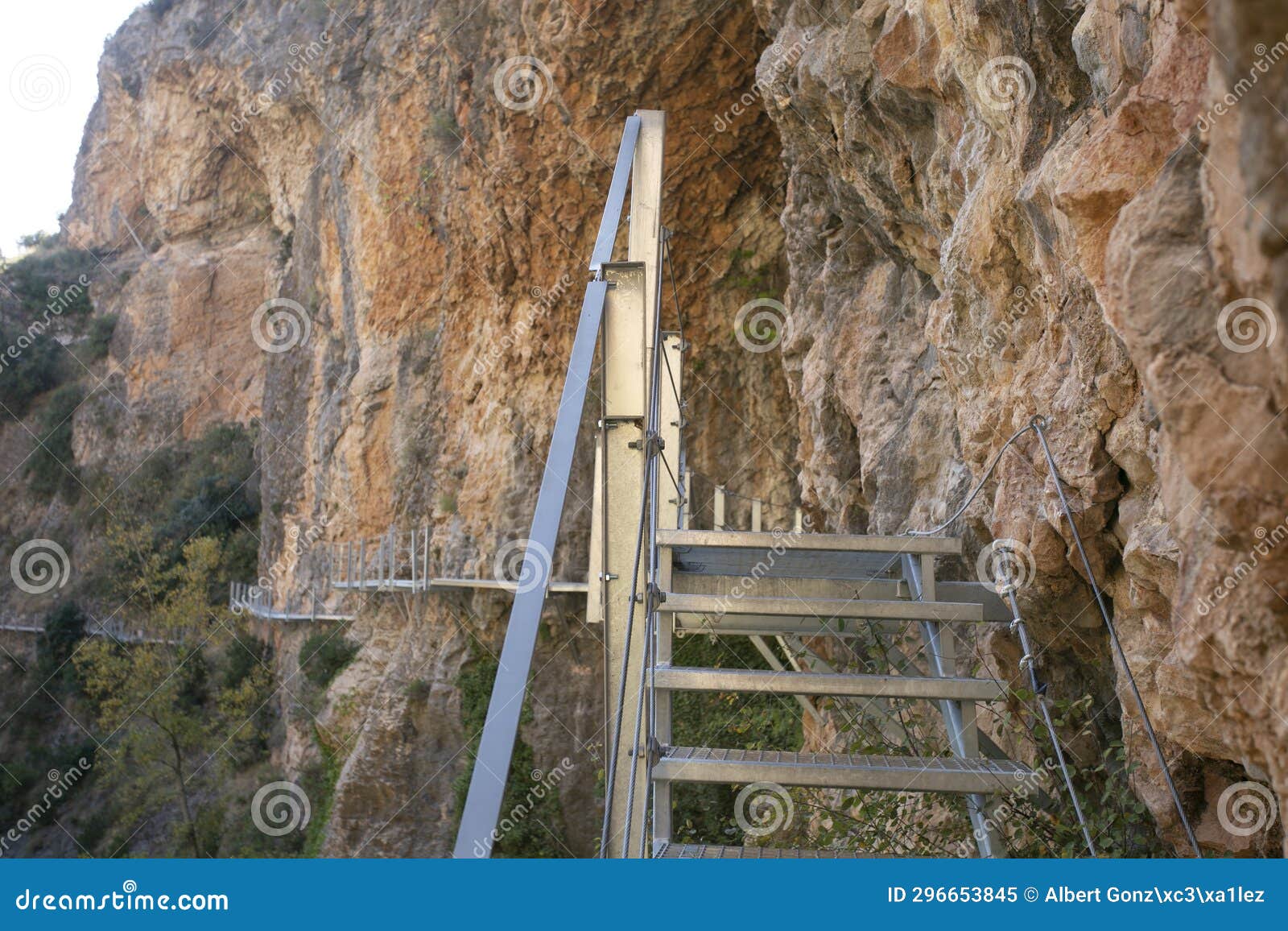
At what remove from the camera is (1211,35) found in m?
1.49

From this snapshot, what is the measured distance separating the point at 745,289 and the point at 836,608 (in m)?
10.9

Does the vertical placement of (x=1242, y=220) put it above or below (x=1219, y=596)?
above

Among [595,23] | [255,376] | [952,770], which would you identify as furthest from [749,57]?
[255,376]

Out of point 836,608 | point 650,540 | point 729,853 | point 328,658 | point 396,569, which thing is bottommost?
point 729,853

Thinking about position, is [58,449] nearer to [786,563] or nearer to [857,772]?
[786,563]

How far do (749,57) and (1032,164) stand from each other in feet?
31.3

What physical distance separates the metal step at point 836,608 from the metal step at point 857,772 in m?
0.50

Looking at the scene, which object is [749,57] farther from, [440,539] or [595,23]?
[440,539]

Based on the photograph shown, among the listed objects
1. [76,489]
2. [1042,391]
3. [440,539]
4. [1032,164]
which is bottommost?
[1042,391]

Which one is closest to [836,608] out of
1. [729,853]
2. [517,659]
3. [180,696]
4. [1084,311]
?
[729,853]

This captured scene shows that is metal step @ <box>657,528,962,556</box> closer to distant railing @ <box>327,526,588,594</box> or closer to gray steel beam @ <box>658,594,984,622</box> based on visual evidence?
gray steel beam @ <box>658,594,984,622</box>

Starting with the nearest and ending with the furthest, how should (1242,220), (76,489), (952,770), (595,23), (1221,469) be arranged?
(1242,220) → (1221,469) → (952,770) → (595,23) → (76,489)

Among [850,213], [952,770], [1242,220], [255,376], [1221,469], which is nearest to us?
[1242,220]

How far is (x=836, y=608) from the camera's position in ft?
11.3
